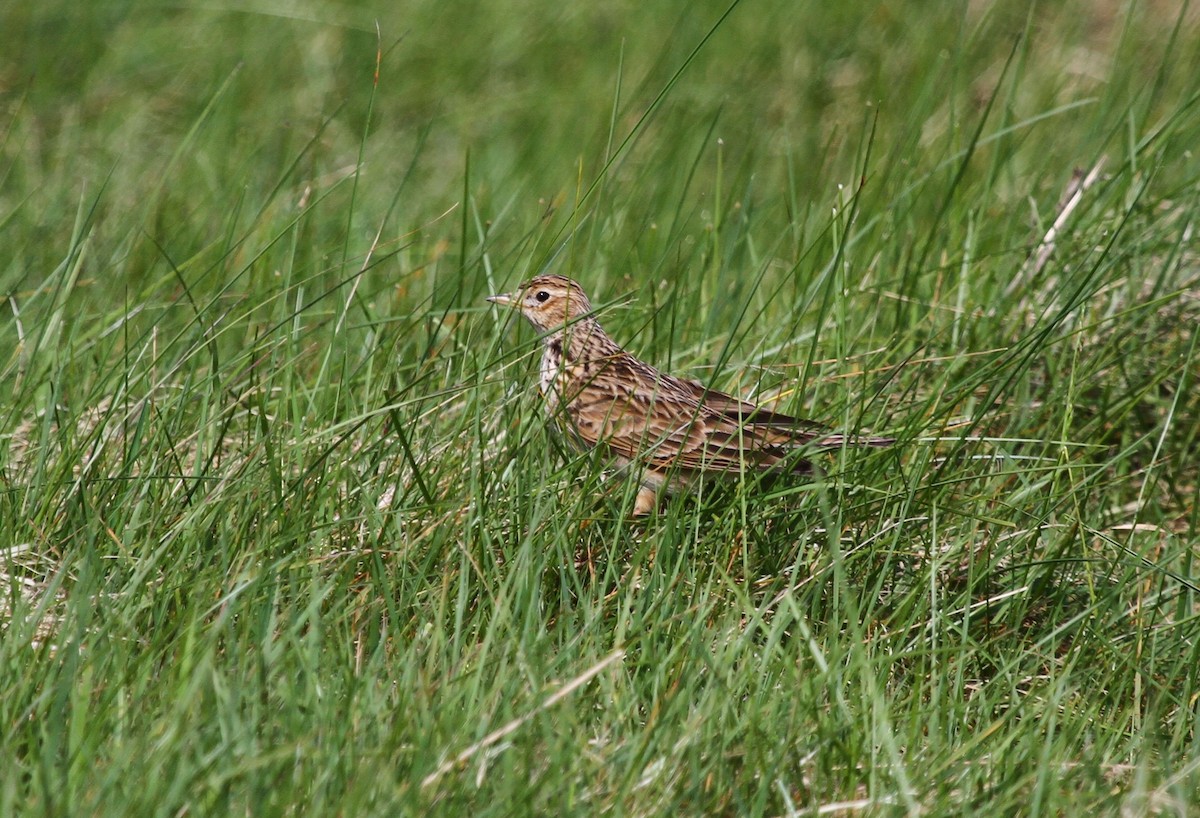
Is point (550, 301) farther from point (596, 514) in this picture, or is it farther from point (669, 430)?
point (596, 514)

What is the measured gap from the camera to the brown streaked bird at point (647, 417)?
4820 mm

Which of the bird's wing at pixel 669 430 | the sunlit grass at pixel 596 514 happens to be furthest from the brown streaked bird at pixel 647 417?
the sunlit grass at pixel 596 514

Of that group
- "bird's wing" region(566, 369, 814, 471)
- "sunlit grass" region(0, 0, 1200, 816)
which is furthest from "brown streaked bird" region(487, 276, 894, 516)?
"sunlit grass" region(0, 0, 1200, 816)

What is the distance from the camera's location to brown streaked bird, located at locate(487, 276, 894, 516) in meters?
4.82

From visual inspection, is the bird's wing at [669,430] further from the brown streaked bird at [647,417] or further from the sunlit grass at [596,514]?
the sunlit grass at [596,514]

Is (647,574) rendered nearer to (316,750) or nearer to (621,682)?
(621,682)

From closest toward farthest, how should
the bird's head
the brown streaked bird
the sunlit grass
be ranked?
the sunlit grass < the brown streaked bird < the bird's head

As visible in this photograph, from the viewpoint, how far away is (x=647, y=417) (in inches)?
186

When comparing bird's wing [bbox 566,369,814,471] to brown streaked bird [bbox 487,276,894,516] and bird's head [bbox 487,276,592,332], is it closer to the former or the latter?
brown streaked bird [bbox 487,276,894,516]

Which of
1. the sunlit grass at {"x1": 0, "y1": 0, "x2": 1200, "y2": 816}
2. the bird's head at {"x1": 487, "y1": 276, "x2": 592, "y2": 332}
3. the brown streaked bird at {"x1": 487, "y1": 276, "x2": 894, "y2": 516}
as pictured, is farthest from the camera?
the bird's head at {"x1": 487, "y1": 276, "x2": 592, "y2": 332}

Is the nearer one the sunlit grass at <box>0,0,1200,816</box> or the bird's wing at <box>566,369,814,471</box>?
the sunlit grass at <box>0,0,1200,816</box>

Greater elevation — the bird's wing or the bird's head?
the bird's head

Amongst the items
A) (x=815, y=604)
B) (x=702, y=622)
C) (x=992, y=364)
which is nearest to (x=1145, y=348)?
(x=992, y=364)

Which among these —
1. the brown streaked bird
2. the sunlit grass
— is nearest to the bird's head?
the brown streaked bird
